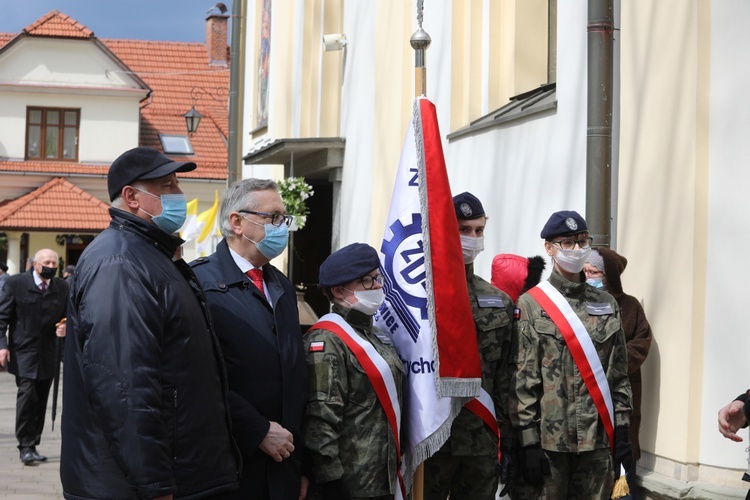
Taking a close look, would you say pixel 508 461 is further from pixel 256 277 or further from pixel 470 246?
pixel 256 277

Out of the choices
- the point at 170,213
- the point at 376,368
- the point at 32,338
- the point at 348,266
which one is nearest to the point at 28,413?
the point at 32,338

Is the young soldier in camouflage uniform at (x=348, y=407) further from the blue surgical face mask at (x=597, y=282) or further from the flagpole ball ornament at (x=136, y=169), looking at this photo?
the blue surgical face mask at (x=597, y=282)

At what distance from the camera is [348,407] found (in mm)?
5020

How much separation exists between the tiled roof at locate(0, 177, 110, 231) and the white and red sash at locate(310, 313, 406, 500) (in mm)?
31298

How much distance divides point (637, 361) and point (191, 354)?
334 cm

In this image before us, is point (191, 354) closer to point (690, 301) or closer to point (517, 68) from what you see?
point (690, 301)

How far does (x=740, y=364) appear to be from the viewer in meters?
6.30

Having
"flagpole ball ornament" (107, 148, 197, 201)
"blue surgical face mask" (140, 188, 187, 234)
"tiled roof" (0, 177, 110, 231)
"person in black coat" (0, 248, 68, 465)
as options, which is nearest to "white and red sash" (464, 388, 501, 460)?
"blue surgical face mask" (140, 188, 187, 234)

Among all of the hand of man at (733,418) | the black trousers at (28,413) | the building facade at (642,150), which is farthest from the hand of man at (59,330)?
the hand of man at (733,418)

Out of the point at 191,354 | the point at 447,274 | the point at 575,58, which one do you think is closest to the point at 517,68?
the point at 575,58

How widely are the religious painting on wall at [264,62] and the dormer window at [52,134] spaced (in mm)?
16875

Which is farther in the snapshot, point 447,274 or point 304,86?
point 304,86

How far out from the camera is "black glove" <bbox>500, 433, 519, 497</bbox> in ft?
18.6

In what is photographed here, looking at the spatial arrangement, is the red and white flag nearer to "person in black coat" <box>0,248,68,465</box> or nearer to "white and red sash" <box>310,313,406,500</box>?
"white and red sash" <box>310,313,406,500</box>
